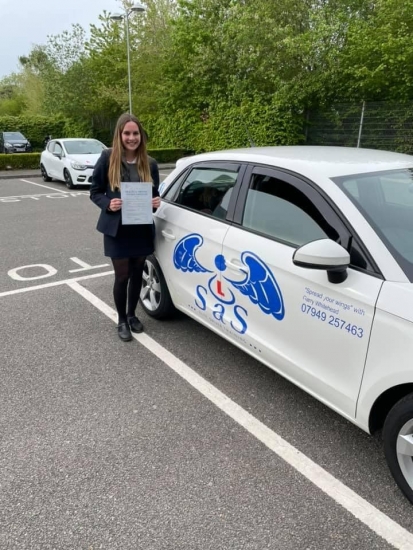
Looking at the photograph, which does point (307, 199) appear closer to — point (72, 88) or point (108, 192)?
point (108, 192)

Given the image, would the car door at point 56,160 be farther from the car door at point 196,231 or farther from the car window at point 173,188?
the car door at point 196,231

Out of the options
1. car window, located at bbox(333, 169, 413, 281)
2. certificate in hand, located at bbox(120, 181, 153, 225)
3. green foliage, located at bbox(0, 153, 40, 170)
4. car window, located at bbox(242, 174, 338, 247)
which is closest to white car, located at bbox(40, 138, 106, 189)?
green foliage, located at bbox(0, 153, 40, 170)

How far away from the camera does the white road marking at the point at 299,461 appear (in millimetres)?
2016

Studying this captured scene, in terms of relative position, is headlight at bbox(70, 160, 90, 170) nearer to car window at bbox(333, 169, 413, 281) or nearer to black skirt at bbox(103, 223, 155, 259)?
black skirt at bbox(103, 223, 155, 259)

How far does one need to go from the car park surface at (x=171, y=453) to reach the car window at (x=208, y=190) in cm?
115

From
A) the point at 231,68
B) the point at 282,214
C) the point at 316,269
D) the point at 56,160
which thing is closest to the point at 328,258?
the point at 316,269

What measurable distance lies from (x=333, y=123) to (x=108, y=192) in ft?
44.9

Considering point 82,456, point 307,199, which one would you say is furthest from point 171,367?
point 307,199

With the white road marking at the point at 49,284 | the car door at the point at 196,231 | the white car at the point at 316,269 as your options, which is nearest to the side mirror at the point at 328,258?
→ the white car at the point at 316,269

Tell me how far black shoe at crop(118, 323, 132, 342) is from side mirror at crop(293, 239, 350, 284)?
203 cm

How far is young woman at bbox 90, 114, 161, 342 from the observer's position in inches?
131

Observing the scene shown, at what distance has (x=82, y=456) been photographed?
2480mm

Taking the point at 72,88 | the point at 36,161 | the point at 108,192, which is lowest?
the point at 36,161

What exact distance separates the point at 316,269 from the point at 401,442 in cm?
88
